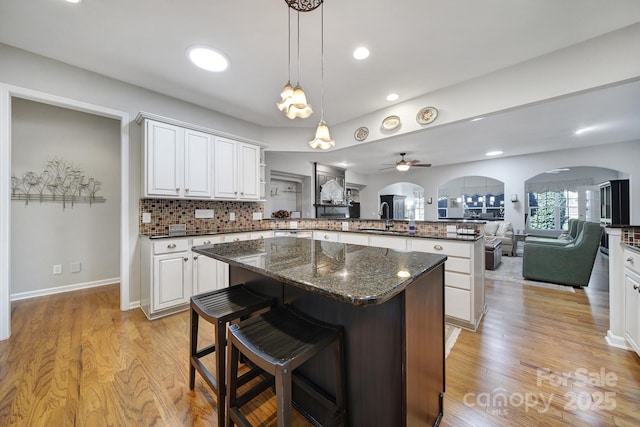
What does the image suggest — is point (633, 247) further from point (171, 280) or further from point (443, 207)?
point (443, 207)

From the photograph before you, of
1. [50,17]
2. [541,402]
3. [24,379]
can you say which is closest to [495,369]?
[541,402]

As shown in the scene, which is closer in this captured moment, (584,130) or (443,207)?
(584,130)

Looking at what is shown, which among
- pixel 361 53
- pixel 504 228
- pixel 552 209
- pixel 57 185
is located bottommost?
pixel 504 228

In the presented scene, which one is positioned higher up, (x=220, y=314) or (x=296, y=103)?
(x=296, y=103)

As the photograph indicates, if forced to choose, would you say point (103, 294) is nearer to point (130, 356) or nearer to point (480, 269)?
point (130, 356)

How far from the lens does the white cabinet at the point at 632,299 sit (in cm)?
168

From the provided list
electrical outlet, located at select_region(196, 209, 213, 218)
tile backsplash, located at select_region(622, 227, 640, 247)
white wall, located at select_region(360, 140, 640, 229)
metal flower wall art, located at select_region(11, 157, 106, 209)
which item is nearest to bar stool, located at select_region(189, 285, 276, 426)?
electrical outlet, located at select_region(196, 209, 213, 218)

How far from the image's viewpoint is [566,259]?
352 centimetres

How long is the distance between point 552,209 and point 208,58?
31.5 feet

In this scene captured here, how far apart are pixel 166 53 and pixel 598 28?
3.83 meters

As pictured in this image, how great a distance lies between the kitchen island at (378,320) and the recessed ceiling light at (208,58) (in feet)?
6.80

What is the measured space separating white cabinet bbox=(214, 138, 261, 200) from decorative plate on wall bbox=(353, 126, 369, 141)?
5.28 ft

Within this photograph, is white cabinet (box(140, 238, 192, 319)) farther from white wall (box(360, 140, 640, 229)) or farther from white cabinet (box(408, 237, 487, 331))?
white wall (box(360, 140, 640, 229))

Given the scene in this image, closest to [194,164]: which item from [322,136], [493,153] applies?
[322,136]
